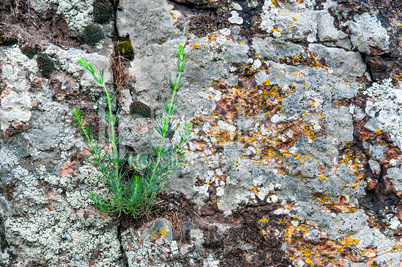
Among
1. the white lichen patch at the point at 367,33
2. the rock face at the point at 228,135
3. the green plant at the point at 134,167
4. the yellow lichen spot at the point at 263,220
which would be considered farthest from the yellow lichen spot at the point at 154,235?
the white lichen patch at the point at 367,33

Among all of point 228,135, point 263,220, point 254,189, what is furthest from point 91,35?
point 263,220

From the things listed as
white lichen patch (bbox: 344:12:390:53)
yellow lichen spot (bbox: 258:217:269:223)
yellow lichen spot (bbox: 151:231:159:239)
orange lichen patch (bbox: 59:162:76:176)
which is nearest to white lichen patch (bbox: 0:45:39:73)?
orange lichen patch (bbox: 59:162:76:176)

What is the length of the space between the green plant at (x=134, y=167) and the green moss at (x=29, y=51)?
20.9 inches

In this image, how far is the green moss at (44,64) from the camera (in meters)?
2.77

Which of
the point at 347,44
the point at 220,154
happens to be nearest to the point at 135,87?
the point at 220,154

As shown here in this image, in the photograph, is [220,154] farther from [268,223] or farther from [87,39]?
[87,39]

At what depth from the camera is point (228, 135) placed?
275 cm

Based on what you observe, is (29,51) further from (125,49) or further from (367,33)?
(367,33)

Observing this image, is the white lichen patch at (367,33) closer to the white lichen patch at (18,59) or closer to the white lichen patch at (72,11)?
the white lichen patch at (72,11)

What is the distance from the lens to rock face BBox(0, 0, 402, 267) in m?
2.57

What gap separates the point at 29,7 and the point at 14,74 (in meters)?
0.66

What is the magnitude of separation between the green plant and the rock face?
0.38 ft

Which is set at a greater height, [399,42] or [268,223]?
[399,42]

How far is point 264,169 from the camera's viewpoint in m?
2.68
